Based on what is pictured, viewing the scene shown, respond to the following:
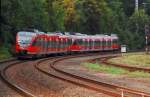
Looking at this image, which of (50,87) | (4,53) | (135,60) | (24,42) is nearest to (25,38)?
(24,42)

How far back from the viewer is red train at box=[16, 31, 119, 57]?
46.7 meters

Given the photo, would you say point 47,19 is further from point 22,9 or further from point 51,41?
point 51,41

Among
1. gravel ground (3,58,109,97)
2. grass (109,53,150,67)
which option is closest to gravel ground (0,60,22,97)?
gravel ground (3,58,109,97)

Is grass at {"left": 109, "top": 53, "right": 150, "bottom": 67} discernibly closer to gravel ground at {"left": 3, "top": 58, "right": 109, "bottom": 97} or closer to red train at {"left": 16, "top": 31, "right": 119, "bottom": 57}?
red train at {"left": 16, "top": 31, "right": 119, "bottom": 57}

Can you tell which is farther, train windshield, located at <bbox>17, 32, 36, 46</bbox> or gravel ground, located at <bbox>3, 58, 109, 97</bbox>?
train windshield, located at <bbox>17, 32, 36, 46</bbox>

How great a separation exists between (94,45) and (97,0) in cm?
2406

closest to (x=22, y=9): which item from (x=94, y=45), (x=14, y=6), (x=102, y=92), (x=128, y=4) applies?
(x=14, y=6)

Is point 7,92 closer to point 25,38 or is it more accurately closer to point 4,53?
point 25,38

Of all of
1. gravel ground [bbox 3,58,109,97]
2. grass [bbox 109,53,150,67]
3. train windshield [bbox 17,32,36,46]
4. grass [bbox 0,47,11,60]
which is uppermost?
train windshield [bbox 17,32,36,46]

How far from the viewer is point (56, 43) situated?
56.3 meters

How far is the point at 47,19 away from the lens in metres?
71.5

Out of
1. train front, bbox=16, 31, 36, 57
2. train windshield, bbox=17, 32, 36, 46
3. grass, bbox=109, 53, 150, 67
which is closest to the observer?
grass, bbox=109, 53, 150, 67

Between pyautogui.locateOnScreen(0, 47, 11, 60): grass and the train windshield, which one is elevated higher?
the train windshield

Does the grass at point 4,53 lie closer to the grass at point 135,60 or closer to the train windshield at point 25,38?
the train windshield at point 25,38
